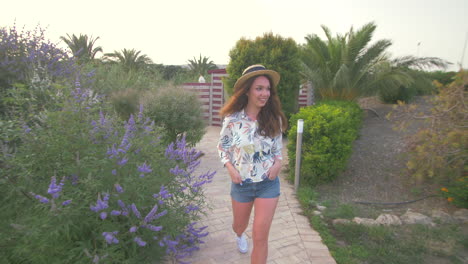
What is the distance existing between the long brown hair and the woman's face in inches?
2.2

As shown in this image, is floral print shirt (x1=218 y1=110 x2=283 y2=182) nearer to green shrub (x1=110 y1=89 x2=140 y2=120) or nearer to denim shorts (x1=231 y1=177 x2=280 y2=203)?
denim shorts (x1=231 y1=177 x2=280 y2=203)

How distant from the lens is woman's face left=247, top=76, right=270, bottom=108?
8.91 feet

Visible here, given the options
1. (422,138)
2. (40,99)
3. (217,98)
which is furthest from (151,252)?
(217,98)

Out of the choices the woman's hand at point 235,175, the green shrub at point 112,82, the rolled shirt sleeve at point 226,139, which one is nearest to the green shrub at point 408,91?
the green shrub at point 112,82

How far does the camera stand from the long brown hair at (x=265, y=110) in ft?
8.98

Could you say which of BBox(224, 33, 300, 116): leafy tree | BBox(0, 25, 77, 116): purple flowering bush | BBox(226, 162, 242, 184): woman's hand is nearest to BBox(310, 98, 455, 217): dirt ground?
BBox(226, 162, 242, 184): woman's hand

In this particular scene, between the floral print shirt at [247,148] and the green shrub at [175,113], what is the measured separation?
4.03 metres

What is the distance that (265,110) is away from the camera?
112 inches

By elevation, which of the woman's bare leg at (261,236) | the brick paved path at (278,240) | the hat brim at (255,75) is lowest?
the brick paved path at (278,240)

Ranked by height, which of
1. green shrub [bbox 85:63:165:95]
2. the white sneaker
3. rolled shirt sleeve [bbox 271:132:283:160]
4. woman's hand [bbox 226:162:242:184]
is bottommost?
the white sneaker

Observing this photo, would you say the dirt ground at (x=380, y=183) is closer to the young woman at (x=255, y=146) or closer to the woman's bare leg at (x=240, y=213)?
the woman's bare leg at (x=240, y=213)

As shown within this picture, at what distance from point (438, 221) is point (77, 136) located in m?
4.39

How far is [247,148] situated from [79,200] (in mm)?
1378

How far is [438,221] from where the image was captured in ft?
13.0
